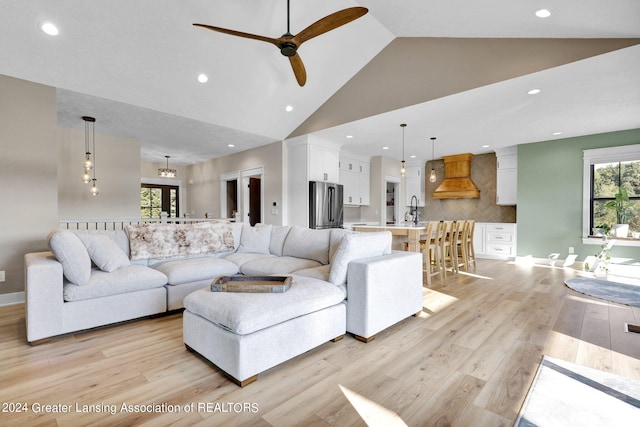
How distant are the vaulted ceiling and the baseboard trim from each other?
101 inches

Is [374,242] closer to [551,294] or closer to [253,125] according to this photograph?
[551,294]

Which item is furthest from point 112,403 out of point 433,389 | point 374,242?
point 374,242

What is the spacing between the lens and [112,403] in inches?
64.5

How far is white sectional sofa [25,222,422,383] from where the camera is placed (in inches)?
74.8

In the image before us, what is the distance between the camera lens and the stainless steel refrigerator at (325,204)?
19.9 ft

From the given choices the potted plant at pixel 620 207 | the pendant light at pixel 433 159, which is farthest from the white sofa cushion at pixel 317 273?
the potted plant at pixel 620 207

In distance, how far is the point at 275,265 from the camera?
3.30 meters

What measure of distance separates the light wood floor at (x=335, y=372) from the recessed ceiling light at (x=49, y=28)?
296 cm

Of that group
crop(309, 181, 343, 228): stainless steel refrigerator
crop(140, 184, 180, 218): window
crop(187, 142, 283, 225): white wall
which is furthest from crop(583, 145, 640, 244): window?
crop(140, 184, 180, 218): window

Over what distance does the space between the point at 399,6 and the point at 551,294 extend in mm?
4028

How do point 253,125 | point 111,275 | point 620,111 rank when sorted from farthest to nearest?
point 253,125 → point 620,111 → point 111,275

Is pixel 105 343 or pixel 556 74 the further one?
pixel 556 74

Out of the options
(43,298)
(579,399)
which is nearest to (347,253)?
(579,399)

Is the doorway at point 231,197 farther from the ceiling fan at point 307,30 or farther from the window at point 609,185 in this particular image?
the window at point 609,185
